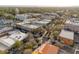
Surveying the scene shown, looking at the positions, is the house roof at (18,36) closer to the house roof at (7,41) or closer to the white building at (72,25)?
the house roof at (7,41)

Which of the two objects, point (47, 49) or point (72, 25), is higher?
point (72, 25)

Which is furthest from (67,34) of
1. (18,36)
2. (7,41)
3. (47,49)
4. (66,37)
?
(7,41)

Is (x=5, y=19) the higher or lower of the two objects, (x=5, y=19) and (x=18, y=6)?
the lower

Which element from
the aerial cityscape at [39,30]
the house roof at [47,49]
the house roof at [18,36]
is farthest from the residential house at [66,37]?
the house roof at [18,36]

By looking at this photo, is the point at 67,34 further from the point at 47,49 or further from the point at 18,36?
the point at 18,36

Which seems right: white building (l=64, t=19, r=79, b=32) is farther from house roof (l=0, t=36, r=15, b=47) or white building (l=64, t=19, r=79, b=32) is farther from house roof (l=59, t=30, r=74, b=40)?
house roof (l=0, t=36, r=15, b=47)

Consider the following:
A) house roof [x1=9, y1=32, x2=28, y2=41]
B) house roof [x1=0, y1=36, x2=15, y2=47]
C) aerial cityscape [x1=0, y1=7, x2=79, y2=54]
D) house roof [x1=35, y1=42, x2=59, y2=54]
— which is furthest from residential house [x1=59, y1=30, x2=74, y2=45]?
house roof [x1=0, y1=36, x2=15, y2=47]

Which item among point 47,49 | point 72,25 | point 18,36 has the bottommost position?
point 47,49
